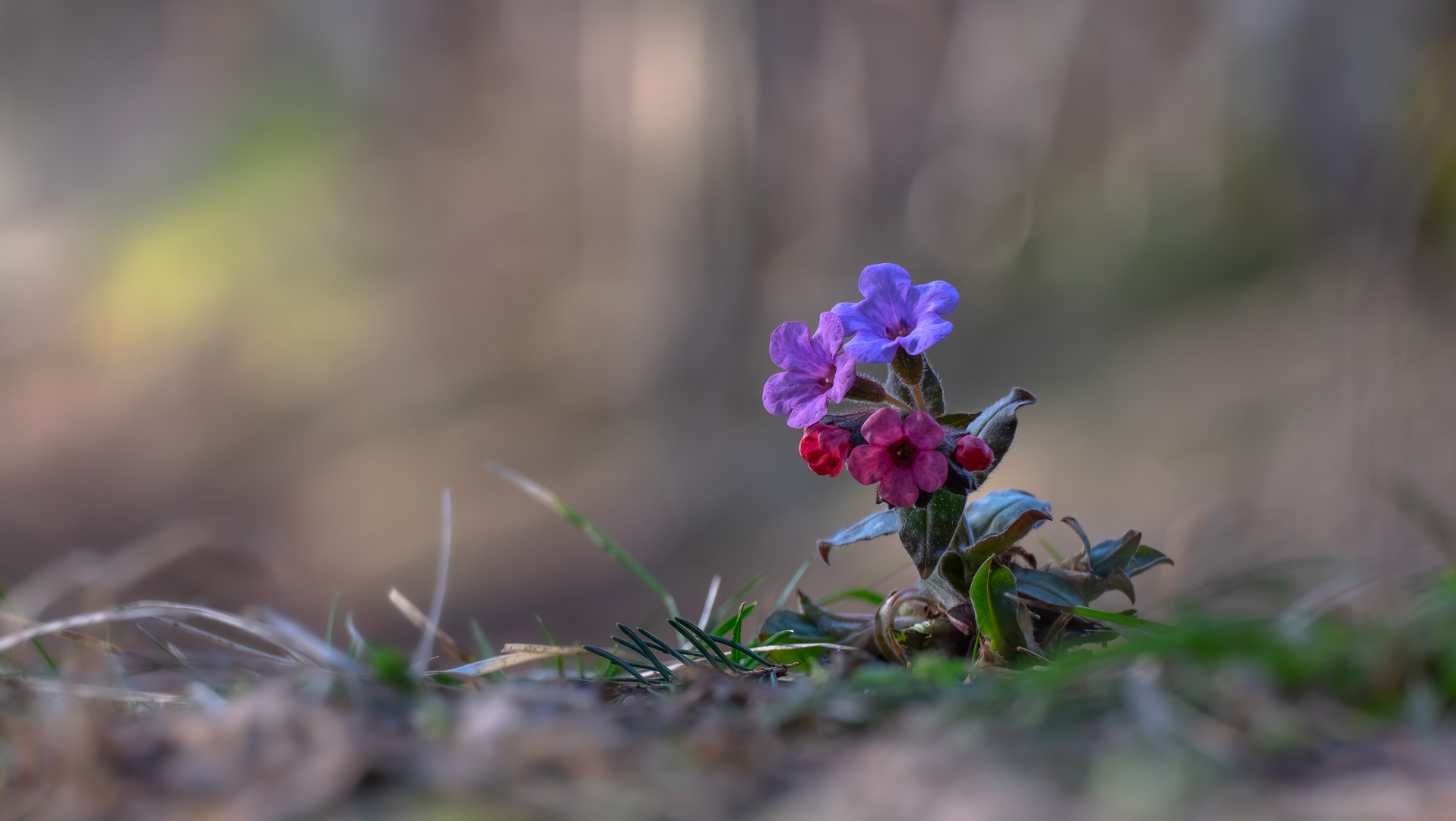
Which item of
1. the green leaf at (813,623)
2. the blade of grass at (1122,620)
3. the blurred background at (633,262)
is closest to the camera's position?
the blade of grass at (1122,620)

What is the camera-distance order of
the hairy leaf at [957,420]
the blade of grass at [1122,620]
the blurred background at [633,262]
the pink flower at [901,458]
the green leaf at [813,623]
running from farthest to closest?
the blurred background at [633,262]
the green leaf at [813,623]
the hairy leaf at [957,420]
the pink flower at [901,458]
the blade of grass at [1122,620]

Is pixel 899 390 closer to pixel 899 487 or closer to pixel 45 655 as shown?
pixel 899 487

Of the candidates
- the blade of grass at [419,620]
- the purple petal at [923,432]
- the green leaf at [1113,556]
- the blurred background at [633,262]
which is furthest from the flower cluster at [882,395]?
the blurred background at [633,262]

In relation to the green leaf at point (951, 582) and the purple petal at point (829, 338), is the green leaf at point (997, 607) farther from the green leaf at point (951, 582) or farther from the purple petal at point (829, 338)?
the purple petal at point (829, 338)

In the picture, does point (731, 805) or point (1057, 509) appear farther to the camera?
point (1057, 509)

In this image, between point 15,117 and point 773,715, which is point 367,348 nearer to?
point 15,117

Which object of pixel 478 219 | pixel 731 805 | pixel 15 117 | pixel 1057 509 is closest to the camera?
pixel 731 805

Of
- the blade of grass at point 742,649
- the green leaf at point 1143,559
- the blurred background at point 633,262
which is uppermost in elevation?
the blurred background at point 633,262

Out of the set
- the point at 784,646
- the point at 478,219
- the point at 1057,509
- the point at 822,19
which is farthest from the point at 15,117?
the point at 784,646
